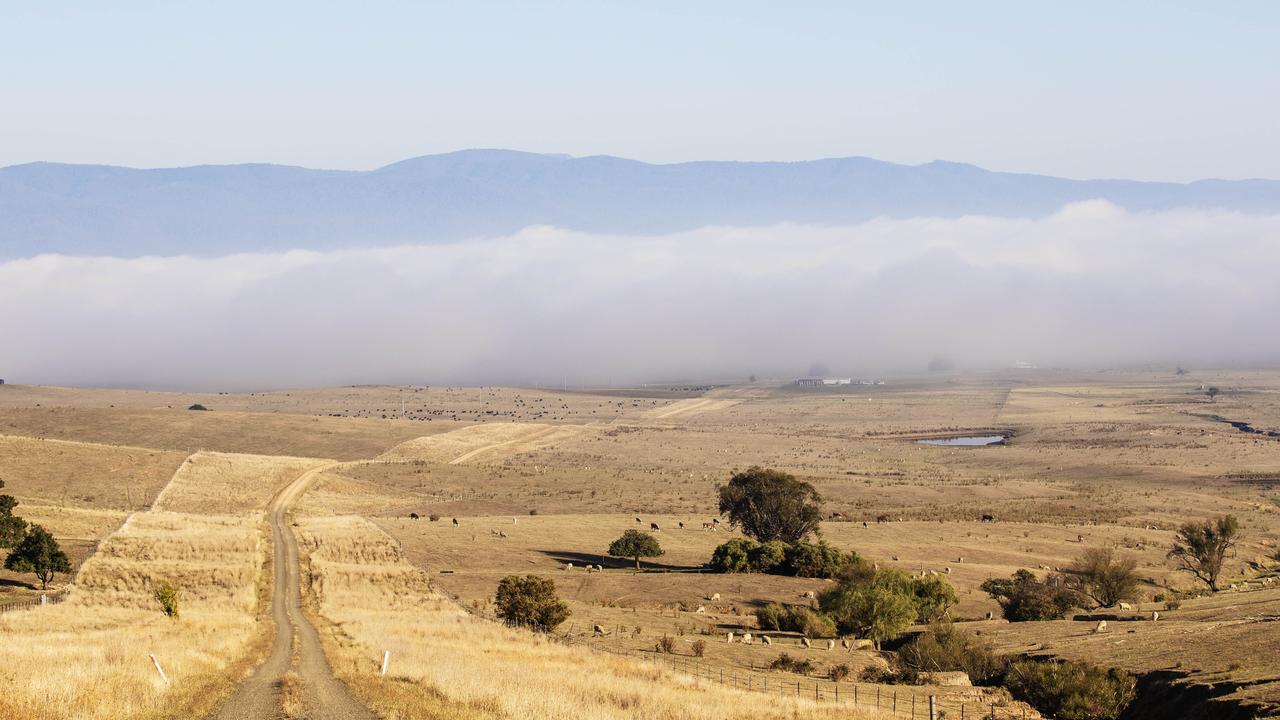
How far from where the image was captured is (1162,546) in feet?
248

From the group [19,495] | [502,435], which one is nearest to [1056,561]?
[19,495]

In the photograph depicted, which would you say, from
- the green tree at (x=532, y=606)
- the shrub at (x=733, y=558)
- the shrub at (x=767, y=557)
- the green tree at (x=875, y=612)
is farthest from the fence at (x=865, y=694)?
the shrub at (x=767, y=557)

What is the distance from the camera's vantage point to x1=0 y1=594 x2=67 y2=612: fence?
1838 inches

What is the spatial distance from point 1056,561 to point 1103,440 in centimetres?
9467

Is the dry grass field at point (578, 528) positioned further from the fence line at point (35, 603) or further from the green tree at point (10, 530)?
the green tree at point (10, 530)

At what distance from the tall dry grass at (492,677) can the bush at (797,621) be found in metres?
11.8

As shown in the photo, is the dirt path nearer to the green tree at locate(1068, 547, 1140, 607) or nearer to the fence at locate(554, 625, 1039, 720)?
the fence at locate(554, 625, 1039, 720)

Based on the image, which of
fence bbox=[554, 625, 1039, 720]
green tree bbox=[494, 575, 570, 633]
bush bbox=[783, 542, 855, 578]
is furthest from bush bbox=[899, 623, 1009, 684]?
bush bbox=[783, 542, 855, 578]

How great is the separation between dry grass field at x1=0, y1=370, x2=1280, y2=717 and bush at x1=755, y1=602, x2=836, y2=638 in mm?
1367

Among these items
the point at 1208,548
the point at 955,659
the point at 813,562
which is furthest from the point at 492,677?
the point at 1208,548

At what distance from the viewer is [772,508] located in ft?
246

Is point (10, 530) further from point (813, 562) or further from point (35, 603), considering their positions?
point (813, 562)

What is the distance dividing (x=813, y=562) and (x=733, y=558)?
4.27 m

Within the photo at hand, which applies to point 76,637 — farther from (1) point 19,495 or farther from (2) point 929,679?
(1) point 19,495
